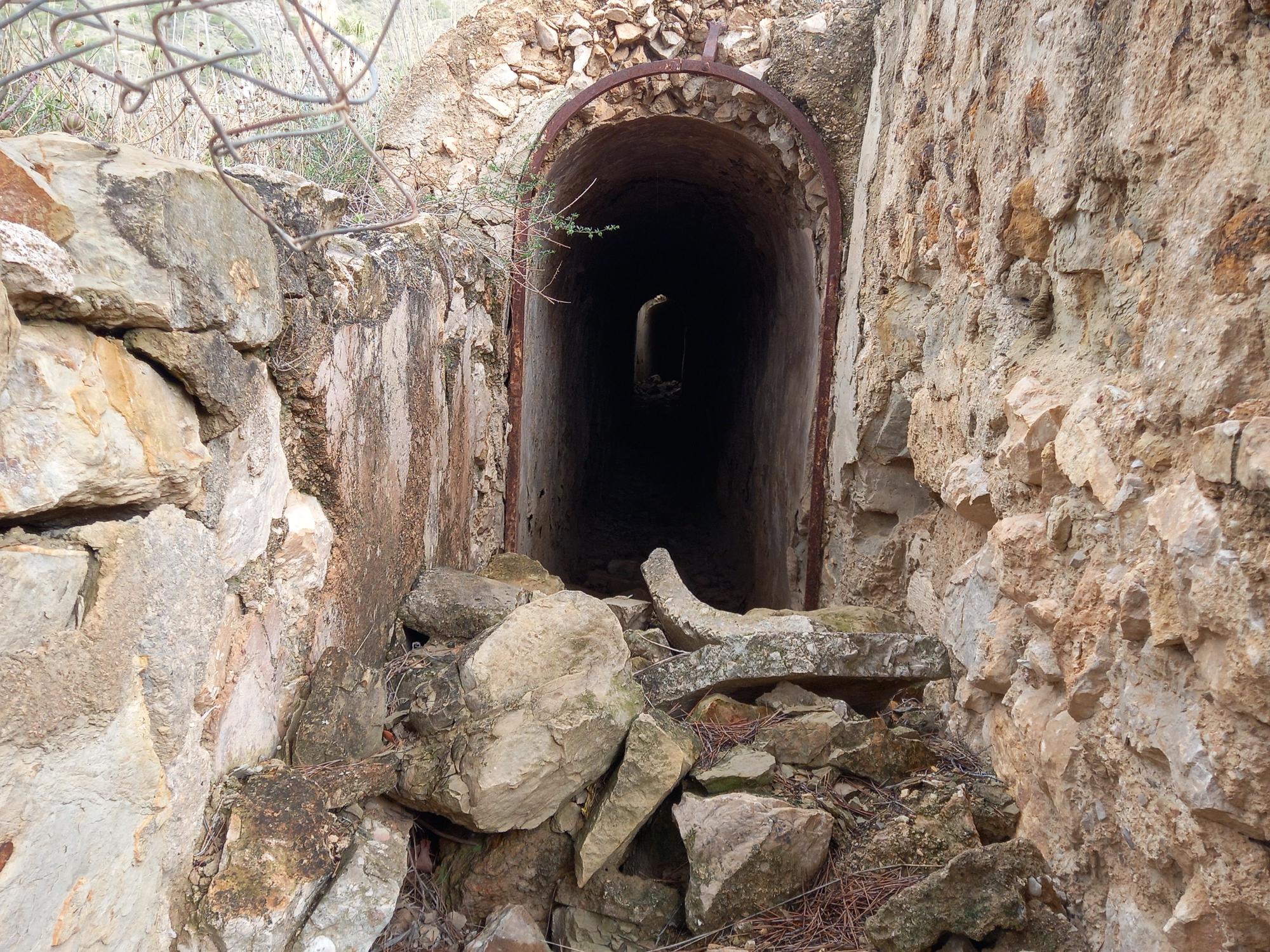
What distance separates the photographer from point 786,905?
193cm

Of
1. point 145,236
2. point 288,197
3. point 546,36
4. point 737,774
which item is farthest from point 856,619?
point 546,36

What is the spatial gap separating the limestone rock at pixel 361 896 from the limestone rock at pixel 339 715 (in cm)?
18

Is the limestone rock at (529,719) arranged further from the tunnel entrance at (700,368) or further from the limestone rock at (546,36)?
the limestone rock at (546,36)

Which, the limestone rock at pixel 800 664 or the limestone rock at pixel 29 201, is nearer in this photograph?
the limestone rock at pixel 29 201

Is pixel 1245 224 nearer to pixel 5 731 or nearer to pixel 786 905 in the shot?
pixel 786 905

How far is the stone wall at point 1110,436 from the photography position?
4.33ft

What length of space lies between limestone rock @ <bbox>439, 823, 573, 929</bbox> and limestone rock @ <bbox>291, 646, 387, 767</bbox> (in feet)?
1.16

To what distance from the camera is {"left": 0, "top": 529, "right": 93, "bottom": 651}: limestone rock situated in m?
1.14

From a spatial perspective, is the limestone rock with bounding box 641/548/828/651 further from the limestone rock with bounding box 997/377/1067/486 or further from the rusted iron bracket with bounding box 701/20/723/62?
the rusted iron bracket with bounding box 701/20/723/62

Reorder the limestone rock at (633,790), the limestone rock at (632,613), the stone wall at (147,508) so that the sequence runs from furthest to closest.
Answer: the limestone rock at (632,613) → the limestone rock at (633,790) → the stone wall at (147,508)

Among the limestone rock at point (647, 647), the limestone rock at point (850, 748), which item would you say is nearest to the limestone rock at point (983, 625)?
the limestone rock at point (850, 748)

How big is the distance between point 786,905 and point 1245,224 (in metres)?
1.59

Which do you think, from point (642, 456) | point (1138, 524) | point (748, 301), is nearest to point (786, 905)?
point (1138, 524)

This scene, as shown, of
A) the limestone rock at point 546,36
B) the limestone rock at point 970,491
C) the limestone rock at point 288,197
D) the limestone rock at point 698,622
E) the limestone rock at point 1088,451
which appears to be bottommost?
the limestone rock at point 698,622
